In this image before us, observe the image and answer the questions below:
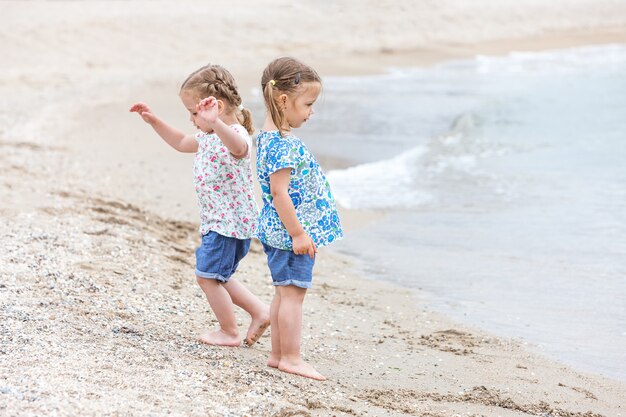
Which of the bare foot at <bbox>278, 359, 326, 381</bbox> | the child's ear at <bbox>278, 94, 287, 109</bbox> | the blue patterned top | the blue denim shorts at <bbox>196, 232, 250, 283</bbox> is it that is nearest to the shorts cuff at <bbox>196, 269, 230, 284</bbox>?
the blue denim shorts at <bbox>196, 232, 250, 283</bbox>

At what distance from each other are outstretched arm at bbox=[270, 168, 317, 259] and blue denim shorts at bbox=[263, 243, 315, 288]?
0.09 m

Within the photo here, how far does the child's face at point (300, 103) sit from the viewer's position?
12.7 feet

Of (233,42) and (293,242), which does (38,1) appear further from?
(293,242)

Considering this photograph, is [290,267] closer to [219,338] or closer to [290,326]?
[290,326]

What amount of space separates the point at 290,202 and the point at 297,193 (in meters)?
0.11

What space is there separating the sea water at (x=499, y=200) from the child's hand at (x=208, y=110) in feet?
7.10

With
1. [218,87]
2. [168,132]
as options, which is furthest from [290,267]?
[168,132]

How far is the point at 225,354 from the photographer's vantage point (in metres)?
4.09

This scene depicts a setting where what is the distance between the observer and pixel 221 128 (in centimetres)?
390

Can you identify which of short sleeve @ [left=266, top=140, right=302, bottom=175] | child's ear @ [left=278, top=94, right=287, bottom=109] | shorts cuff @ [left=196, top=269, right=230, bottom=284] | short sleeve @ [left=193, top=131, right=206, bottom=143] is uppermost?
child's ear @ [left=278, top=94, right=287, bottom=109]

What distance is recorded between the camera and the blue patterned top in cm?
386

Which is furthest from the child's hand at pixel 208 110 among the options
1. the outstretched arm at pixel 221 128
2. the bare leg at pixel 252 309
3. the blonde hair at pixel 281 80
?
the bare leg at pixel 252 309

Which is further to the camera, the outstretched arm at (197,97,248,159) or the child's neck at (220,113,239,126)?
the child's neck at (220,113,239,126)

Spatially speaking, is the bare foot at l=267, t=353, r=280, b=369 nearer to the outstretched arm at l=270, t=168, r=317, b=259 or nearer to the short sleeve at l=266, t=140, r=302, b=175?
the outstretched arm at l=270, t=168, r=317, b=259
